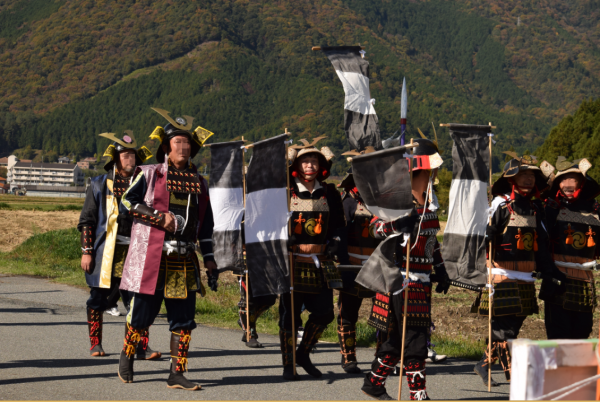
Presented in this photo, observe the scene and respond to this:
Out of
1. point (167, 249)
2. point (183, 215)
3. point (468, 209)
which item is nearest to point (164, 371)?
point (167, 249)

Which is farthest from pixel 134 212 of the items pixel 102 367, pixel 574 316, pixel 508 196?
pixel 574 316

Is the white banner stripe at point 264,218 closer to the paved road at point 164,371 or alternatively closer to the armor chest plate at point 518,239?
the paved road at point 164,371

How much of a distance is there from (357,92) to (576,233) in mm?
2465

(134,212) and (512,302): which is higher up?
(134,212)

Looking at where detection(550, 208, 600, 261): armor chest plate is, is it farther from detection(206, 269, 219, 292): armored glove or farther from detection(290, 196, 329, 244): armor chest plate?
detection(206, 269, 219, 292): armored glove

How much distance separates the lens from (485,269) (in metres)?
6.39

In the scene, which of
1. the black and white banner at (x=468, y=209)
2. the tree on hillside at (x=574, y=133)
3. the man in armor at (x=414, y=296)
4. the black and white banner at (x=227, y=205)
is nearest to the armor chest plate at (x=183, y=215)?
the man in armor at (x=414, y=296)

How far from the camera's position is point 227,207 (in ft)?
28.5

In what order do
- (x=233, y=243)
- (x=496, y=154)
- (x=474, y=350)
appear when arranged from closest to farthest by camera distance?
(x=474, y=350) < (x=233, y=243) < (x=496, y=154)

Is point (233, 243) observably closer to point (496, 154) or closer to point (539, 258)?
point (539, 258)

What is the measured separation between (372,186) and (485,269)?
5.20 ft

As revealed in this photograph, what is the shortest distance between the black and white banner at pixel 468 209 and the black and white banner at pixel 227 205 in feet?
9.87

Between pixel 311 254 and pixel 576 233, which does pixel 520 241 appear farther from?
pixel 311 254

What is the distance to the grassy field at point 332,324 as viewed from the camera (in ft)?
28.3
